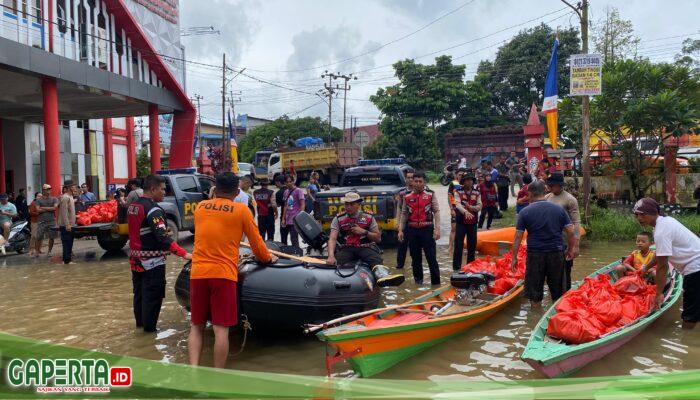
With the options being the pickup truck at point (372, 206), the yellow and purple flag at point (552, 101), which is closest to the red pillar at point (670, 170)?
the yellow and purple flag at point (552, 101)

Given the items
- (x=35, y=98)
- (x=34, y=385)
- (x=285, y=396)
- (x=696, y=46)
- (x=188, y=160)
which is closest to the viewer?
(x=285, y=396)

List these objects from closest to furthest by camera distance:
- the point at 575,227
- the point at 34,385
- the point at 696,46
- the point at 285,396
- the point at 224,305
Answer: the point at 285,396 < the point at 34,385 < the point at 224,305 < the point at 575,227 < the point at 696,46

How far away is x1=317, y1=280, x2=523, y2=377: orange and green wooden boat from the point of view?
14.6ft

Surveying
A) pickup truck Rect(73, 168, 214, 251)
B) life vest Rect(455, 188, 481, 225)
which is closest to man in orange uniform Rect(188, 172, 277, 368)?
life vest Rect(455, 188, 481, 225)

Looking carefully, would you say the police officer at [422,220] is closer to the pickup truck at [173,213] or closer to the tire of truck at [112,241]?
the pickup truck at [173,213]

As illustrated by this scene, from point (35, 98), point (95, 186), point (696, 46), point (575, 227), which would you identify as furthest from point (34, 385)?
point (696, 46)

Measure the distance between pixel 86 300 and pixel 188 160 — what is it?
1750cm

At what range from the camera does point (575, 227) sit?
717 cm

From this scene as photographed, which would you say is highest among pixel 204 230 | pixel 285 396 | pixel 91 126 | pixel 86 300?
pixel 91 126

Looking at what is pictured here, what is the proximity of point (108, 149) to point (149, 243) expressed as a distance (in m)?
24.4

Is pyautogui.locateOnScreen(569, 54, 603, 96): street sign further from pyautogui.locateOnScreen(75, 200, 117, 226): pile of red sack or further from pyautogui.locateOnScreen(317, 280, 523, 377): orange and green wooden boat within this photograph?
pyautogui.locateOnScreen(75, 200, 117, 226): pile of red sack

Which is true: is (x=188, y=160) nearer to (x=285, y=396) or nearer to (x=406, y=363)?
(x=406, y=363)

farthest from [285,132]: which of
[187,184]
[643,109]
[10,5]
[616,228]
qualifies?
[616,228]

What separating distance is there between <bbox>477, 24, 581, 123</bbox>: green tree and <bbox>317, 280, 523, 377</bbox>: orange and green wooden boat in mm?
36269
